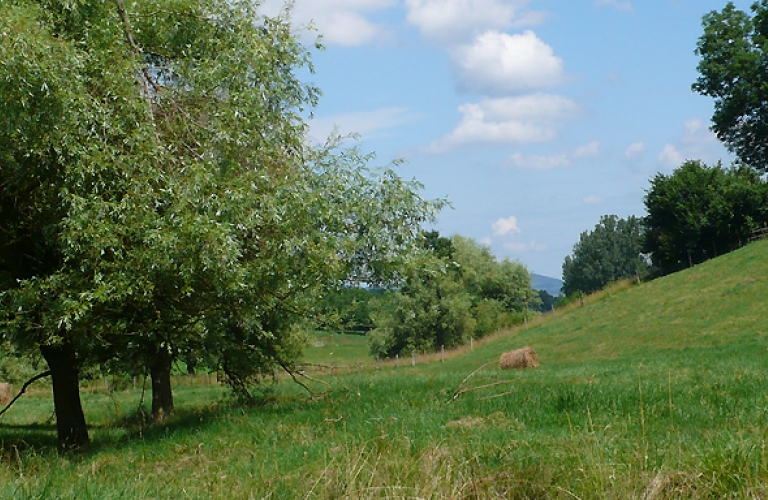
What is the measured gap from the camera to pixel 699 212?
203 ft

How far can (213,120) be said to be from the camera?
41.9ft

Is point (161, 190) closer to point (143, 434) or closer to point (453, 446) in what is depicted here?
point (453, 446)

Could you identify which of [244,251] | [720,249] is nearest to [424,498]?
[244,251]

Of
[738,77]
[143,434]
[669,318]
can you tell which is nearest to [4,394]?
[143,434]

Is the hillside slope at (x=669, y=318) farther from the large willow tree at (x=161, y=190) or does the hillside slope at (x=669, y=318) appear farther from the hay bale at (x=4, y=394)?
the hay bale at (x=4, y=394)

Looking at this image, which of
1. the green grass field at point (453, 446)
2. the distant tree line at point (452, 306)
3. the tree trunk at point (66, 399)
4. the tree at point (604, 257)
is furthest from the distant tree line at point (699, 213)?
the tree at point (604, 257)

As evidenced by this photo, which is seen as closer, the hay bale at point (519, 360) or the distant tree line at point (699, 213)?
the hay bale at point (519, 360)

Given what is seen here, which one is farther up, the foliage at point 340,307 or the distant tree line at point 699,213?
the distant tree line at point 699,213

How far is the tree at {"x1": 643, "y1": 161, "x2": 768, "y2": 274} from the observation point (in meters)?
61.1

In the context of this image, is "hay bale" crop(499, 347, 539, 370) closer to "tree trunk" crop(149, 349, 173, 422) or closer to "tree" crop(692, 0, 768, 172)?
"tree trunk" crop(149, 349, 173, 422)

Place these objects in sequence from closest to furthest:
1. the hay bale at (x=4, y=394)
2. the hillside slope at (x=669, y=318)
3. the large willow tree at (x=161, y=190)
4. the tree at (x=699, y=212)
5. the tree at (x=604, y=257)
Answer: the large willow tree at (x=161, y=190) < the hay bale at (x=4, y=394) < the hillside slope at (x=669, y=318) < the tree at (x=699, y=212) < the tree at (x=604, y=257)

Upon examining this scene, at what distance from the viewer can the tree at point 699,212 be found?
61094mm

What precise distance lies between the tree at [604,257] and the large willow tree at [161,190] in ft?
544

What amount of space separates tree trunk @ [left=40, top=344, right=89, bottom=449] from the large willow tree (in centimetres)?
3
